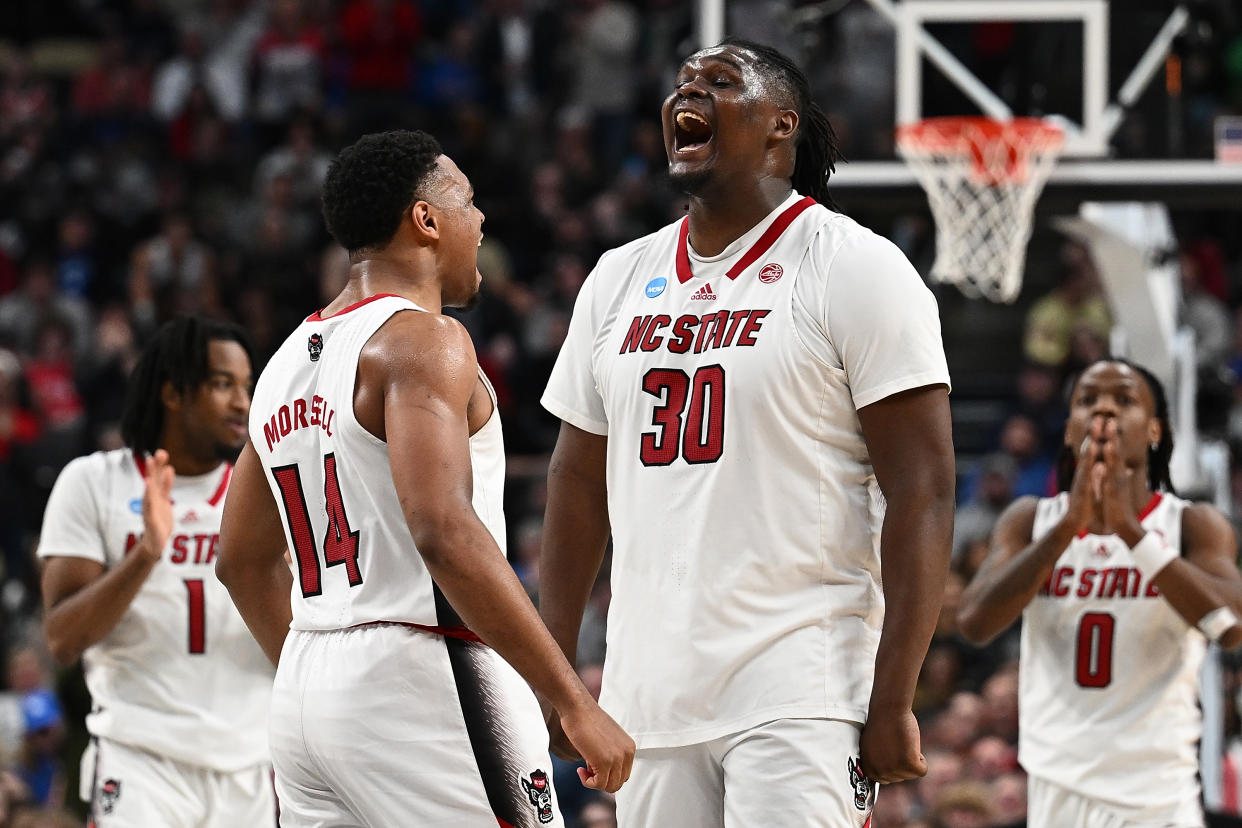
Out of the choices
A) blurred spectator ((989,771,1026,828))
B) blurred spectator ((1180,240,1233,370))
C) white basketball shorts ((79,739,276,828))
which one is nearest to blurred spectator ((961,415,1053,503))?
blurred spectator ((1180,240,1233,370))

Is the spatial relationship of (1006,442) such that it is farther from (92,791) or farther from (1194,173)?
(92,791)

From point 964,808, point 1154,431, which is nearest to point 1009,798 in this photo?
point 964,808

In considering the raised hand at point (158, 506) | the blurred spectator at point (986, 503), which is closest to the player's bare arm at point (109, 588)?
the raised hand at point (158, 506)

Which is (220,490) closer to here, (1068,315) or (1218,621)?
(1218,621)

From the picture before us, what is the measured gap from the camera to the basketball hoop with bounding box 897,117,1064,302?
8.01m

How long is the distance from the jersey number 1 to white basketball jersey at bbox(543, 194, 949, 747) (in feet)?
2.07

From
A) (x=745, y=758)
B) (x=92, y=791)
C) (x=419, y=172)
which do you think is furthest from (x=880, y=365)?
(x=92, y=791)

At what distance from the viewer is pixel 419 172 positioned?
417cm

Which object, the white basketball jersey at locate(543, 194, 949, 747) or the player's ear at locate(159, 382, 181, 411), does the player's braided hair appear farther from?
the player's ear at locate(159, 382, 181, 411)

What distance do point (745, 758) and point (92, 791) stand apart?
2846 mm

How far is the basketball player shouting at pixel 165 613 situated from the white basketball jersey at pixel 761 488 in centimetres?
214

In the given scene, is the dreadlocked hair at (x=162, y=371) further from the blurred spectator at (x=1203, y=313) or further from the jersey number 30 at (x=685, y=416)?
the blurred spectator at (x=1203, y=313)

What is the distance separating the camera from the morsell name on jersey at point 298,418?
3.97m

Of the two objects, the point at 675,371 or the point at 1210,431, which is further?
the point at 1210,431
